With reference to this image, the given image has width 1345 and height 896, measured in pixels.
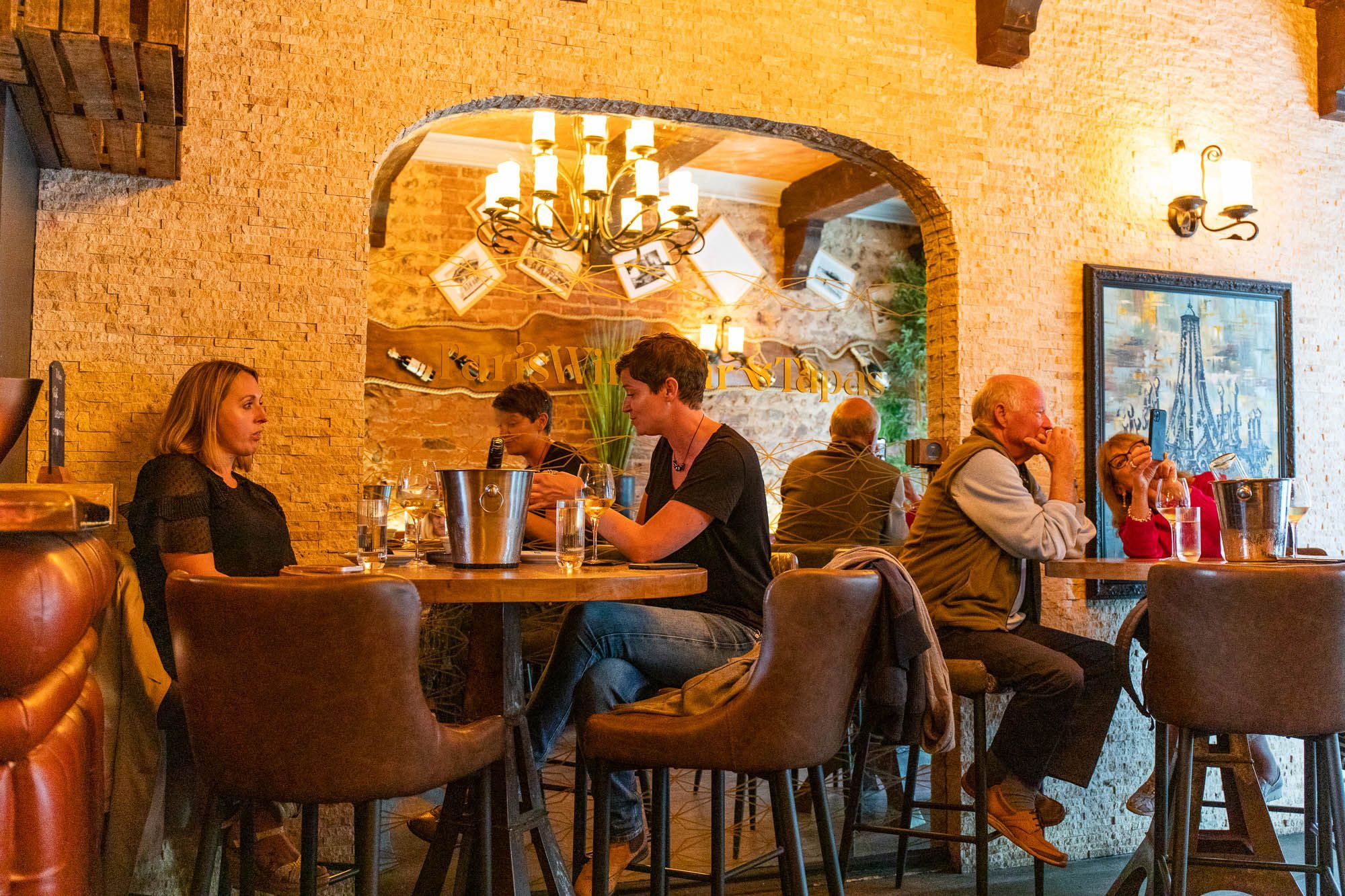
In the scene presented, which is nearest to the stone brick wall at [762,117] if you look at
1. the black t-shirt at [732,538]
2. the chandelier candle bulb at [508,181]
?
the black t-shirt at [732,538]

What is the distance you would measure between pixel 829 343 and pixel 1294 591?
215 inches

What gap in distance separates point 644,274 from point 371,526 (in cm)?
490

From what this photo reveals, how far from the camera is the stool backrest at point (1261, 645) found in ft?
7.50

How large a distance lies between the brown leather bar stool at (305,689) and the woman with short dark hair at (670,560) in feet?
1.93

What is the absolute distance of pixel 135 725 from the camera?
246 cm

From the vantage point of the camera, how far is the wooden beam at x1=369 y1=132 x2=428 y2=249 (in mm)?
4930

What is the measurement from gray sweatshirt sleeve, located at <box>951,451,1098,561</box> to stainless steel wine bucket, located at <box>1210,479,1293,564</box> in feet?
1.53

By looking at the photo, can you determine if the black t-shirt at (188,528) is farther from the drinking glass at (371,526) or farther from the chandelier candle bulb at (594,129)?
the chandelier candle bulb at (594,129)

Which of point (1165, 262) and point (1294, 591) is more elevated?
point (1165, 262)

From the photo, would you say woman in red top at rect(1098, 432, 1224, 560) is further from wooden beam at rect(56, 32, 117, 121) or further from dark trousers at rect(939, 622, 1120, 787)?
wooden beam at rect(56, 32, 117, 121)

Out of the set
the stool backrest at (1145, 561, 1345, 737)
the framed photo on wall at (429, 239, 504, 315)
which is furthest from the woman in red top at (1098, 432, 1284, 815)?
the framed photo on wall at (429, 239, 504, 315)

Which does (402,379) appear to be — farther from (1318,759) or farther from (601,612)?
(1318,759)

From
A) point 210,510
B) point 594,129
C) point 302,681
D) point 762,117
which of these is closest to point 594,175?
point 594,129

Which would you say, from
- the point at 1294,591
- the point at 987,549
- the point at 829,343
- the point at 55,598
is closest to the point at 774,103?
the point at 987,549
